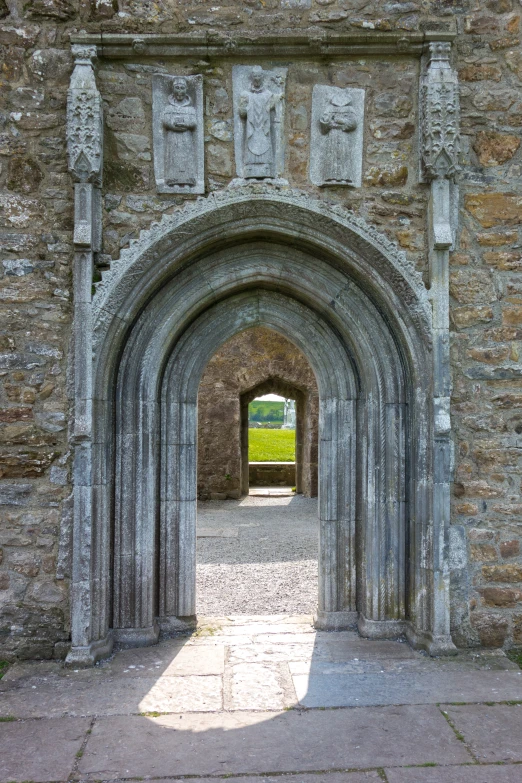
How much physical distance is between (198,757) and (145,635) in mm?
1462

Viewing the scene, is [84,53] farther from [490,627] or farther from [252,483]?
[252,483]

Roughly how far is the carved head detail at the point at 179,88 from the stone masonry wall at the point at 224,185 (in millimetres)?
101

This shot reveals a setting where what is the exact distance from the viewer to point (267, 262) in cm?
460

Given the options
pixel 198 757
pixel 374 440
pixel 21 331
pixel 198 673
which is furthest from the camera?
pixel 374 440

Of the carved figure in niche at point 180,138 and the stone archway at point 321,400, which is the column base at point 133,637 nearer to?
the stone archway at point 321,400

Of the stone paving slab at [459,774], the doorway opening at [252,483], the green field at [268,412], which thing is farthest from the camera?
the green field at [268,412]

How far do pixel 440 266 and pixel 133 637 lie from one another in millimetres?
3166

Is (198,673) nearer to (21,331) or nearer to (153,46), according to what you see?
(21,331)

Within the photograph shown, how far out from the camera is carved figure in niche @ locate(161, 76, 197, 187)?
4258 mm

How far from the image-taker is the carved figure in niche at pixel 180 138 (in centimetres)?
426

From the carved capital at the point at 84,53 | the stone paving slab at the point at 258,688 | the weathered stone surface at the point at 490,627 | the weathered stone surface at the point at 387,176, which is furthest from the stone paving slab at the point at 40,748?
the carved capital at the point at 84,53

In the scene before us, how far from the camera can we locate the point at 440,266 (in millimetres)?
4266

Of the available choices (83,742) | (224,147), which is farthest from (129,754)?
(224,147)

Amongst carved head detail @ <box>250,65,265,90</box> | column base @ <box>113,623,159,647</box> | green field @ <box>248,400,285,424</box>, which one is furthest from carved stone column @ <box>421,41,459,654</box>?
green field @ <box>248,400,285,424</box>
